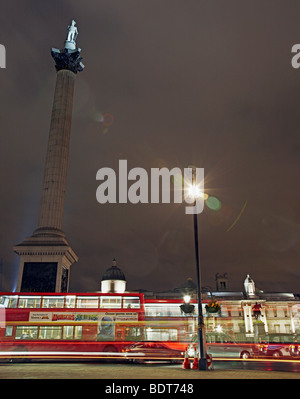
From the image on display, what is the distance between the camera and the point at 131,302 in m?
24.2

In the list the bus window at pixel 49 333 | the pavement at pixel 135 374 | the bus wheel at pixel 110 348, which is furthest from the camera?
the bus wheel at pixel 110 348

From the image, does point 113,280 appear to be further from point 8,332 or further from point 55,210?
point 8,332

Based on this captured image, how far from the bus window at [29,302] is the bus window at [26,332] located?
1385 mm

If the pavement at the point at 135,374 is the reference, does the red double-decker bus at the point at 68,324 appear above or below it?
above

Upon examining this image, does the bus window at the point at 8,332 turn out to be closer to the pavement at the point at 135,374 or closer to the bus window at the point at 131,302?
the bus window at the point at 131,302

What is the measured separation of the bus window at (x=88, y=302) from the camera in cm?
2381

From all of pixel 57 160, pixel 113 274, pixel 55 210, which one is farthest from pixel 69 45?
pixel 113 274

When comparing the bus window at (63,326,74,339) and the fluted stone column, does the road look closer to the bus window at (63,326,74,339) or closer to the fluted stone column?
the bus window at (63,326,74,339)

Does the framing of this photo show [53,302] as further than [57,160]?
No

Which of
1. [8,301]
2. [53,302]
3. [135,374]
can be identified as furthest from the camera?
[53,302]

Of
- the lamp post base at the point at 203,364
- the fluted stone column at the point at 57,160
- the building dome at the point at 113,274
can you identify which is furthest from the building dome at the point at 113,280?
the lamp post base at the point at 203,364

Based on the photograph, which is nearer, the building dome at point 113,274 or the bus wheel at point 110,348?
the bus wheel at point 110,348

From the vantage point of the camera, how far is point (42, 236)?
135ft

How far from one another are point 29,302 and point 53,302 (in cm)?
166
